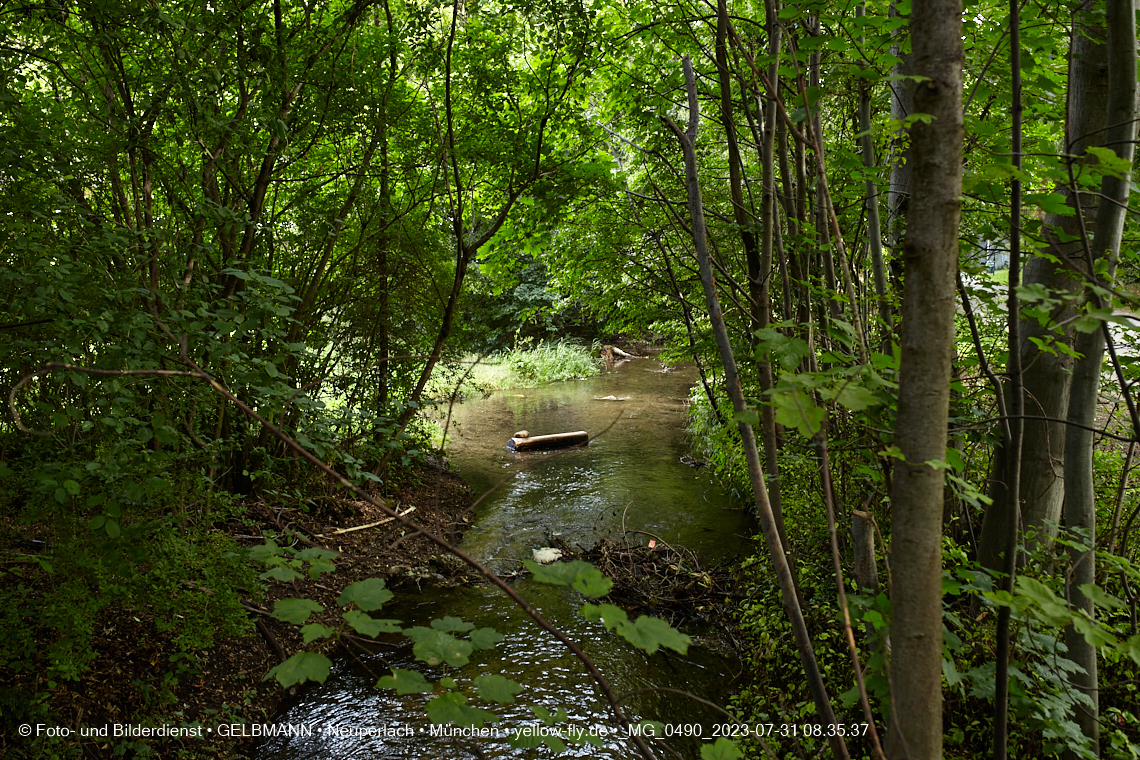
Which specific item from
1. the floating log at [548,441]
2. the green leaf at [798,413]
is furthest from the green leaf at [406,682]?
the floating log at [548,441]

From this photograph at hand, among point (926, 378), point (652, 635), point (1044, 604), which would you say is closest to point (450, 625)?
point (652, 635)

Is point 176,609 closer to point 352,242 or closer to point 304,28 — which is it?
point 352,242

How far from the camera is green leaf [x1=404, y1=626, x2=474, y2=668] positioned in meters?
1.11

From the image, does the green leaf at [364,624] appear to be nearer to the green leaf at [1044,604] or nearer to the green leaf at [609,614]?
the green leaf at [609,614]

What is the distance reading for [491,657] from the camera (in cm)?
388

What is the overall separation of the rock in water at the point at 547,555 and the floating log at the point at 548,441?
3758 millimetres

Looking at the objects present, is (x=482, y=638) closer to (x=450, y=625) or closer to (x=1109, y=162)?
(x=450, y=625)

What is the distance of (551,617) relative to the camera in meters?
4.36

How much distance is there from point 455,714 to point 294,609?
1.18 feet

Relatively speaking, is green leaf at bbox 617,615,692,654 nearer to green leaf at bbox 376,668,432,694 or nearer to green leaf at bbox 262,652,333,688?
green leaf at bbox 376,668,432,694

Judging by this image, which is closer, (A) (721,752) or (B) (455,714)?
(B) (455,714)

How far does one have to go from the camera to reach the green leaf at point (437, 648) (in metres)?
1.11

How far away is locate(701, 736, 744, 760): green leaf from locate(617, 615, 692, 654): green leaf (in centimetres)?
36

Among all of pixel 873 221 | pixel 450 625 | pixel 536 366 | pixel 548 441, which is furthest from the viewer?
pixel 536 366
